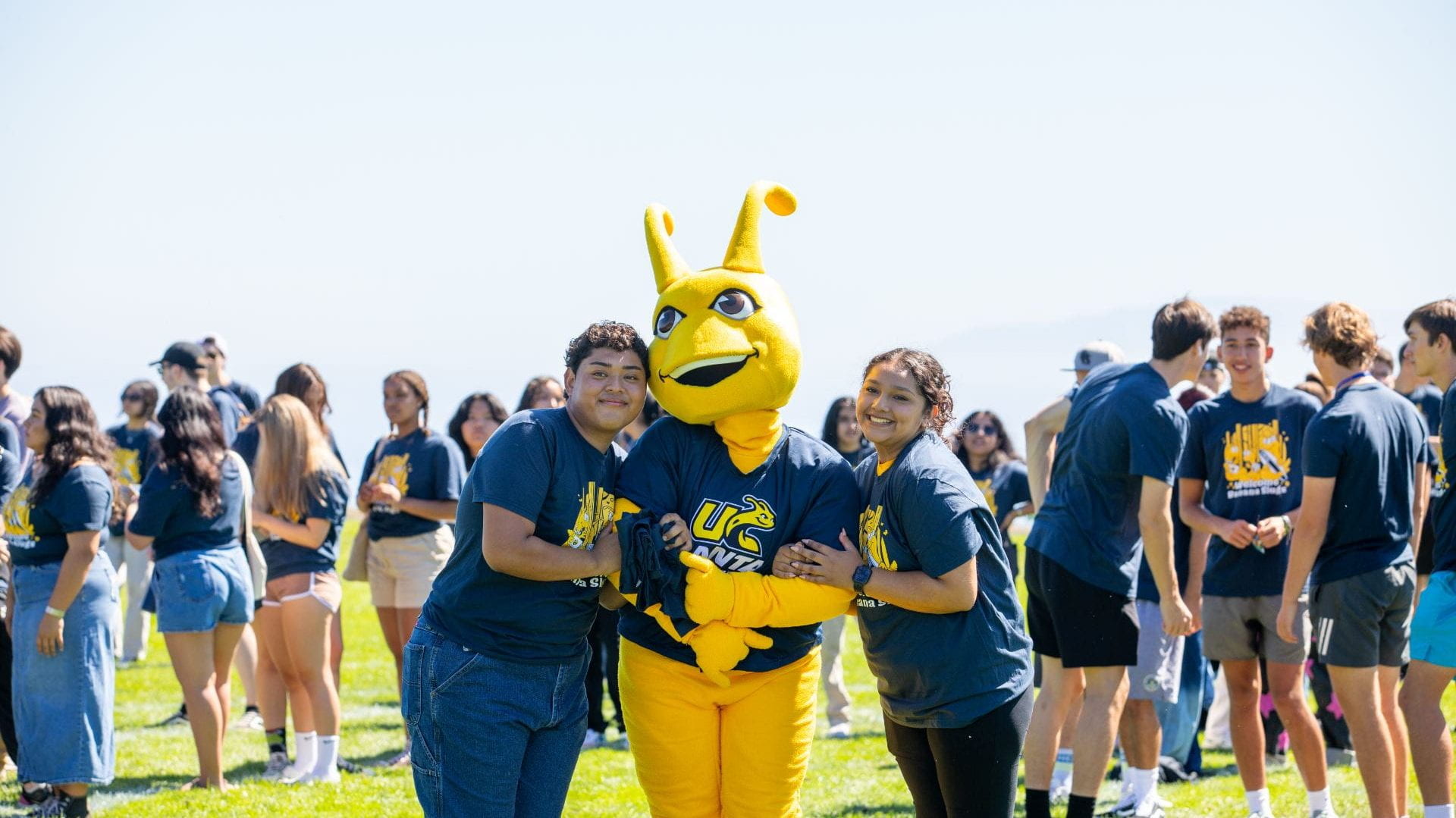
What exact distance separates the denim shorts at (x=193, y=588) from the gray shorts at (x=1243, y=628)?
472cm

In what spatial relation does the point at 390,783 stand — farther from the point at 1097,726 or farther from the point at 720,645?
the point at 720,645

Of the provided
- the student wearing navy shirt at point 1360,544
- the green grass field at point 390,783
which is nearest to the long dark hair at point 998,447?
the green grass field at point 390,783

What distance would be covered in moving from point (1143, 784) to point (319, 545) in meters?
4.26

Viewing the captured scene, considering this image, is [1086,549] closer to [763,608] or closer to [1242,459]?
[1242,459]

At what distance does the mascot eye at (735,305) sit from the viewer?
436cm

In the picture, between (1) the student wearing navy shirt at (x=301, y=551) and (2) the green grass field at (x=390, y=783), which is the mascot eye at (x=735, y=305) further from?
(1) the student wearing navy shirt at (x=301, y=551)

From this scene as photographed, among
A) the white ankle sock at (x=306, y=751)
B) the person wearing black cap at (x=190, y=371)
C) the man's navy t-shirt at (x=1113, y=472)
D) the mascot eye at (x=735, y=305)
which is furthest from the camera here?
the person wearing black cap at (x=190, y=371)

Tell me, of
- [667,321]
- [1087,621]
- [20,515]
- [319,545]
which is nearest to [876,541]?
[667,321]

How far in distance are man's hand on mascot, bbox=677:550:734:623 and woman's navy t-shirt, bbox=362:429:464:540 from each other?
3.97m

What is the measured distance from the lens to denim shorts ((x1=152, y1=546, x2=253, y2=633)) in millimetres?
6680

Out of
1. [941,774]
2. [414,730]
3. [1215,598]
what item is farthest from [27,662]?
[1215,598]

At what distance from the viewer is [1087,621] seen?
563cm

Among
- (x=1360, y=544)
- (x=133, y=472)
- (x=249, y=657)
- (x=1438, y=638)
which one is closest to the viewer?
(x=1438, y=638)

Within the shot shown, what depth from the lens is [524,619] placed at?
161 inches
